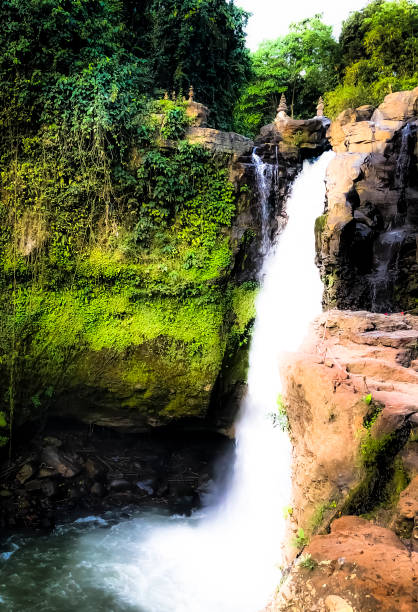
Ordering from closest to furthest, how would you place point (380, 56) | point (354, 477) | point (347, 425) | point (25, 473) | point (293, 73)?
point (354, 477) < point (347, 425) < point (25, 473) < point (380, 56) < point (293, 73)

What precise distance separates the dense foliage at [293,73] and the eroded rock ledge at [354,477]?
2034cm

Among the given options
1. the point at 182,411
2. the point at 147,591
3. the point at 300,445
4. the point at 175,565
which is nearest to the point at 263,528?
the point at 175,565

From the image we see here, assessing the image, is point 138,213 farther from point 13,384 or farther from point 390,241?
point 390,241

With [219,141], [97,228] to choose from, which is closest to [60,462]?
[97,228]

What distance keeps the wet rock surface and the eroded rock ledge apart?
597cm

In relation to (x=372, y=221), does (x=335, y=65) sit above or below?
above

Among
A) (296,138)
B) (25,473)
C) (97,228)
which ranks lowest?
(25,473)

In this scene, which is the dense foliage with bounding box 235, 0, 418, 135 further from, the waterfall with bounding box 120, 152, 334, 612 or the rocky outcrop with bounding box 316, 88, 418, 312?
the waterfall with bounding box 120, 152, 334, 612

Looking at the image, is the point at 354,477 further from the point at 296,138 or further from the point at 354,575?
the point at 296,138

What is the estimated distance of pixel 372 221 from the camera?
1032 centimetres

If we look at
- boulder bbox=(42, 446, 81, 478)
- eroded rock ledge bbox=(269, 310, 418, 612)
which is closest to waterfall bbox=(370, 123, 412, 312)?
eroded rock ledge bbox=(269, 310, 418, 612)

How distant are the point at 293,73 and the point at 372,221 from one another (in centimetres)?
1772

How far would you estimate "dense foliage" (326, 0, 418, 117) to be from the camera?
18250 mm

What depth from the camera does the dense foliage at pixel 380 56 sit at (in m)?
18.2
